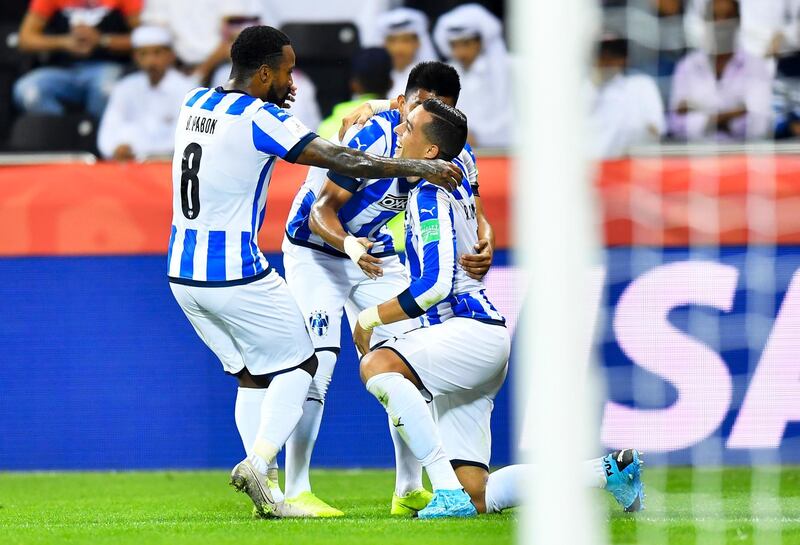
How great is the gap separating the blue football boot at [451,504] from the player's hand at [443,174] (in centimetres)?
114

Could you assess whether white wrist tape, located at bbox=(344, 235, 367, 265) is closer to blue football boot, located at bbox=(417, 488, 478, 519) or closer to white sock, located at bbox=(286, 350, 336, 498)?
white sock, located at bbox=(286, 350, 336, 498)

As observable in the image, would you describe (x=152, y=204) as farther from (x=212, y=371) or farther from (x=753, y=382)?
(x=753, y=382)

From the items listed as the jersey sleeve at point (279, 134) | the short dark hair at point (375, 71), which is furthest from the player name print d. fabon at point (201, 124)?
the short dark hair at point (375, 71)

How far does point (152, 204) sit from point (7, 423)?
1466mm

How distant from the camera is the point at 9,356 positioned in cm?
740

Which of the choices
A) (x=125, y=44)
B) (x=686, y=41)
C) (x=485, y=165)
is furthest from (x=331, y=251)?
(x=125, y=44)

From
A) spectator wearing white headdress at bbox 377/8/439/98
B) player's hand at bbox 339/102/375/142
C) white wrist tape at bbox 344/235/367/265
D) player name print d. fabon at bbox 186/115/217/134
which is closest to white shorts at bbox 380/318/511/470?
white wrist tape at bbox 344/235/367/265

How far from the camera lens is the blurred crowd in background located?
754 cm

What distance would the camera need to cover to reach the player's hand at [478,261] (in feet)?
16.7

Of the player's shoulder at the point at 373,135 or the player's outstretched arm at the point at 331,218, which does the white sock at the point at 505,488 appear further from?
the player's shoulder at the point at 373,135

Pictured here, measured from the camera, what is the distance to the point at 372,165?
5.04 metres

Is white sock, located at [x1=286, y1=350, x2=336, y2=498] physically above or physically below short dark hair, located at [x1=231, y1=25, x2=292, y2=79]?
below

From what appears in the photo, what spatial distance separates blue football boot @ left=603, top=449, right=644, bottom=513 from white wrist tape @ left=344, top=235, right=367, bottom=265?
1.22 metres

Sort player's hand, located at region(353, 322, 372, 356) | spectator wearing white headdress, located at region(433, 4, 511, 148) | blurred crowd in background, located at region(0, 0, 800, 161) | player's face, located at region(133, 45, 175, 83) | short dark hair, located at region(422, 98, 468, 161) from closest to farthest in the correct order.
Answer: short dark hair, located at region(422, 98, 468, 161)
player's hand, located at region(353, 322, 372, 356)
blurred crowd in background, located at region(0, 0, 800, 161)
spectator wearing white headdress, located at region(433, 4, 511, 148)
player's face, located at region(133, 45, 175, 83)
